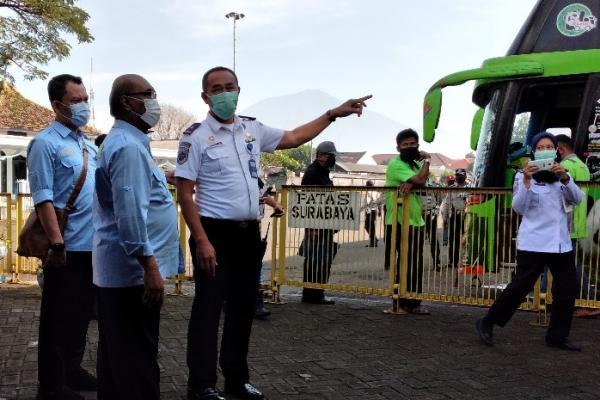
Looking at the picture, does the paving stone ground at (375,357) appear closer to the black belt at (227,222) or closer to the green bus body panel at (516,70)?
the black belt at (227,222)

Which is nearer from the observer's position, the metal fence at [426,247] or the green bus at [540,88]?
the metal fence at [426,247]

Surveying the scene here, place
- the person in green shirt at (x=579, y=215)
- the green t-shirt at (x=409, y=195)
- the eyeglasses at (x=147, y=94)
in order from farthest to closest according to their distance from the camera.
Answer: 1. the green t-shirt at (x=409, y=195)
2. the person in green shirt at (x=579, y=215)
3. the eyeglasses at (x=147, y=94)

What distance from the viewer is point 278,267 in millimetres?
7379

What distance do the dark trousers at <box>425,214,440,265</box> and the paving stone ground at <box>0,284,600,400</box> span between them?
65cm

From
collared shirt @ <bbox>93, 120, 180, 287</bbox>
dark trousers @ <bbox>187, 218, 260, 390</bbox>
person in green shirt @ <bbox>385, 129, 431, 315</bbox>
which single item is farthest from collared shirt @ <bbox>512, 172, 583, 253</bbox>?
collared shirt @ <bbox>93, 120, 180, 287</bbox>

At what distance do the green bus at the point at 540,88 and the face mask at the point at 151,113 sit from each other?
5016 mm

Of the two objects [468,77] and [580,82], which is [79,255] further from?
[580,82]

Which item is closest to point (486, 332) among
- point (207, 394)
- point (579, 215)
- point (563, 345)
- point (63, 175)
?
point (563, 345)

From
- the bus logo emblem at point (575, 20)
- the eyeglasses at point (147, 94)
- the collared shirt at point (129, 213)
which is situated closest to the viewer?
the collared shirt at point (129, 213)

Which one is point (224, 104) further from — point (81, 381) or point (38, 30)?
point (38, 30)

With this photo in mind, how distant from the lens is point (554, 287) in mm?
Result: 5328

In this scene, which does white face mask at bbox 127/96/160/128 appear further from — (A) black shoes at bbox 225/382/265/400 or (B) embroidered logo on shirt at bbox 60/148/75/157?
(A) black shoes at bbox 225/382/265/400

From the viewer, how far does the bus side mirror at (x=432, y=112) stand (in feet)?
24.7

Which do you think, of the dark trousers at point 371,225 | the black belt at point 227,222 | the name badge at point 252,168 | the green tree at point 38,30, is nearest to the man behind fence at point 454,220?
the dark trousers at point 371,225
